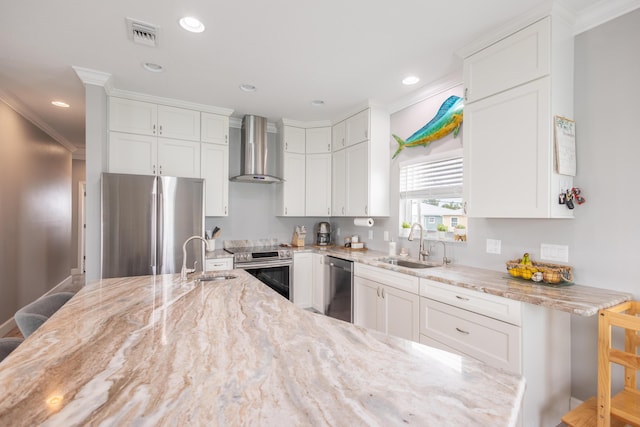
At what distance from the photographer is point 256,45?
2330 mm

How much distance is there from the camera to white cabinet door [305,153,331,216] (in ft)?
13.8

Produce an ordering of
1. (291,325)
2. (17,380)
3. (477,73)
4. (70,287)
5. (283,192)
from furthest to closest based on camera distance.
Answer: (70,287) < (283,192) < (477,73) < (291,325) < (17,380)

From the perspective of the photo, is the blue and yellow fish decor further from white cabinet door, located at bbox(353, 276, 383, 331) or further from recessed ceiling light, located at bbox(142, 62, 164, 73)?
recessed ceiling light, located at bbox(142, 62, 164, 73)

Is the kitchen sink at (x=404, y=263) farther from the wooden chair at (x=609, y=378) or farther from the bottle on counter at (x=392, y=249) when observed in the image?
the wooden chair at (x=609, y=378)

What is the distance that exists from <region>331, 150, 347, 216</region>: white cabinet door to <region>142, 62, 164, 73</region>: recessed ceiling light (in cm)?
A: 215

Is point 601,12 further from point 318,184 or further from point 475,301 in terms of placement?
point 318,184

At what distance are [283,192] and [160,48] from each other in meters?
2.15

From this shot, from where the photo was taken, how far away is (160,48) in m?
2.38

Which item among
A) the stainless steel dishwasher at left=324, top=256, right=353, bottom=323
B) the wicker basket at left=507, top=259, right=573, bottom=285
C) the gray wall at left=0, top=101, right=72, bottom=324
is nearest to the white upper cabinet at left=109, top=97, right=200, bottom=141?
the gray wall at left=0, top=101, right=72, bottom=324

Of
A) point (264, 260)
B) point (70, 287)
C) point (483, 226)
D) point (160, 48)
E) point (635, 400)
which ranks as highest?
Result: point (160, 48)

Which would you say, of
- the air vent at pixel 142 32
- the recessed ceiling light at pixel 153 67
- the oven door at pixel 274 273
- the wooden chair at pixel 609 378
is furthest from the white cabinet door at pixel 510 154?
the recessed ceiling light at pixel 153 67

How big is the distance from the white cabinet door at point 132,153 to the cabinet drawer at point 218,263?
1.13 meters

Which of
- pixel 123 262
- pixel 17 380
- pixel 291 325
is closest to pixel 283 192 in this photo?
pixel 123 262

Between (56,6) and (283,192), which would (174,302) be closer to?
(56,6)
